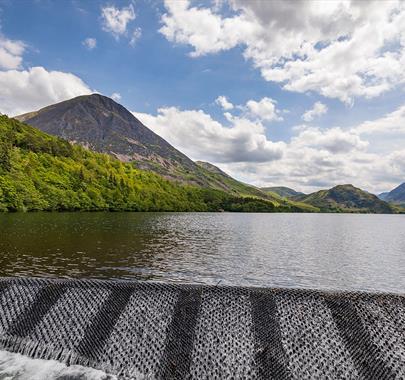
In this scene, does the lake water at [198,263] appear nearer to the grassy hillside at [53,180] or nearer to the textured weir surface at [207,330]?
the textured weir surface at [207,330]

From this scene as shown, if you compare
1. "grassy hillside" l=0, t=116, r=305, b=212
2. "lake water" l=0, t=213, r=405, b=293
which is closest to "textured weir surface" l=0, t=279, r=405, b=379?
"lake water" l=0, t=213, r=405, b=293

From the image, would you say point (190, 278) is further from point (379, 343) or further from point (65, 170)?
point (65, 170)

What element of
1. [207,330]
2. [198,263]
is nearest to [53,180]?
[198,263]

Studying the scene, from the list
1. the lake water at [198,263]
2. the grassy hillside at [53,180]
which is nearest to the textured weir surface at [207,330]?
the lake water at [198,263]

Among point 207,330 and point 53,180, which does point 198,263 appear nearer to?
point 207,330

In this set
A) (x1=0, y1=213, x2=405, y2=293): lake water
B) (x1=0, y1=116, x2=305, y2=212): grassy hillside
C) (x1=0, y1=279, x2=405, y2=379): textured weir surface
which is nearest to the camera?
(x1=0, y1=279, x2=405, y2=379): textured weir surface

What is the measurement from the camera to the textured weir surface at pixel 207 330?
301 inches

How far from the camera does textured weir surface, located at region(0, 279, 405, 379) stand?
7633 millimetres

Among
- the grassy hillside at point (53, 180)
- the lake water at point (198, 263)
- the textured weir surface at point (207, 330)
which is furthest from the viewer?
the grassy hillside at point (53, 180)

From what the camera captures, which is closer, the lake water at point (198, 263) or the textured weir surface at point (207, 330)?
the textured weir surface at point (207, 330)

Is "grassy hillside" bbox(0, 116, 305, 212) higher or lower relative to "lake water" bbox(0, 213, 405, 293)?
higher

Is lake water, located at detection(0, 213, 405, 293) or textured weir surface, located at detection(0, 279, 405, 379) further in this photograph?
lake water, located at detection(0, 213, 405, 293)

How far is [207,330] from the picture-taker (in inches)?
335

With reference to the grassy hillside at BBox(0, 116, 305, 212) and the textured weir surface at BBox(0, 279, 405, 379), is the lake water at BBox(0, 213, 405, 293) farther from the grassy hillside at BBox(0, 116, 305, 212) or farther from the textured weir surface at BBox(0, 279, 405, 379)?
the grassy hillside at BBox(0, 116, 305, 212)
